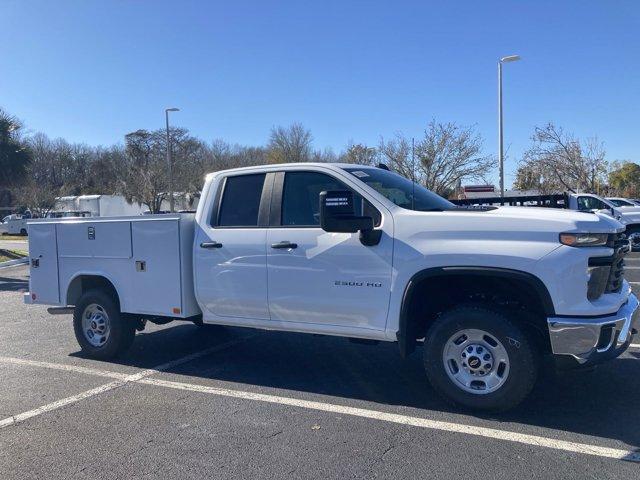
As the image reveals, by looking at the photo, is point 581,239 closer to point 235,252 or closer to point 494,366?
point 494,366

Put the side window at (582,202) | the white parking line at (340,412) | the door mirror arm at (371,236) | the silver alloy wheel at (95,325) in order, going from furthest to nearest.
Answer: the side window at (582,202), the silver alloy wheel at (95,325), the door mirror arm at (371,236), the white parking line at (340,412)

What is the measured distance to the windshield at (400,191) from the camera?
5.23 meters

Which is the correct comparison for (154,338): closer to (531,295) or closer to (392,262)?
(392,262)

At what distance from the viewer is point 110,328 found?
6570 millimetres

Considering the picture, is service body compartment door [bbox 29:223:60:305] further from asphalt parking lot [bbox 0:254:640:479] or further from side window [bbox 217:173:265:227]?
side window [bbox 217:173:265:227]

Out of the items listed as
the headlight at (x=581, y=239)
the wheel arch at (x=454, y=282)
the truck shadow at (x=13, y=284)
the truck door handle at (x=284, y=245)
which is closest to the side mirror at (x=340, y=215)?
the truck door handle at (x=284, y=245)

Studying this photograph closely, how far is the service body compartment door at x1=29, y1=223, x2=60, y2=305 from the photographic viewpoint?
22.9 ft

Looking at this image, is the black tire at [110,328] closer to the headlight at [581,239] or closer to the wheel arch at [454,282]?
the wheel arch at [454,282]

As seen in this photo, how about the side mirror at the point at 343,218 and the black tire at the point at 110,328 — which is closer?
the side mirror at the point at 343,218

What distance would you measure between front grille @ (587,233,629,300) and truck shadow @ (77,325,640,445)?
100 cm

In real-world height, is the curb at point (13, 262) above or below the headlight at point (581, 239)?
below

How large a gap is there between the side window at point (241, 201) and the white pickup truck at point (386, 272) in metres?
0.01

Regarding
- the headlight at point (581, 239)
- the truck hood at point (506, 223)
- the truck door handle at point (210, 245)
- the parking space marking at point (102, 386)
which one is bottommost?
the parking space marking at point (102, 386)

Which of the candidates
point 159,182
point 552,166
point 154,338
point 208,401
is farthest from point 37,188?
point 208,401
